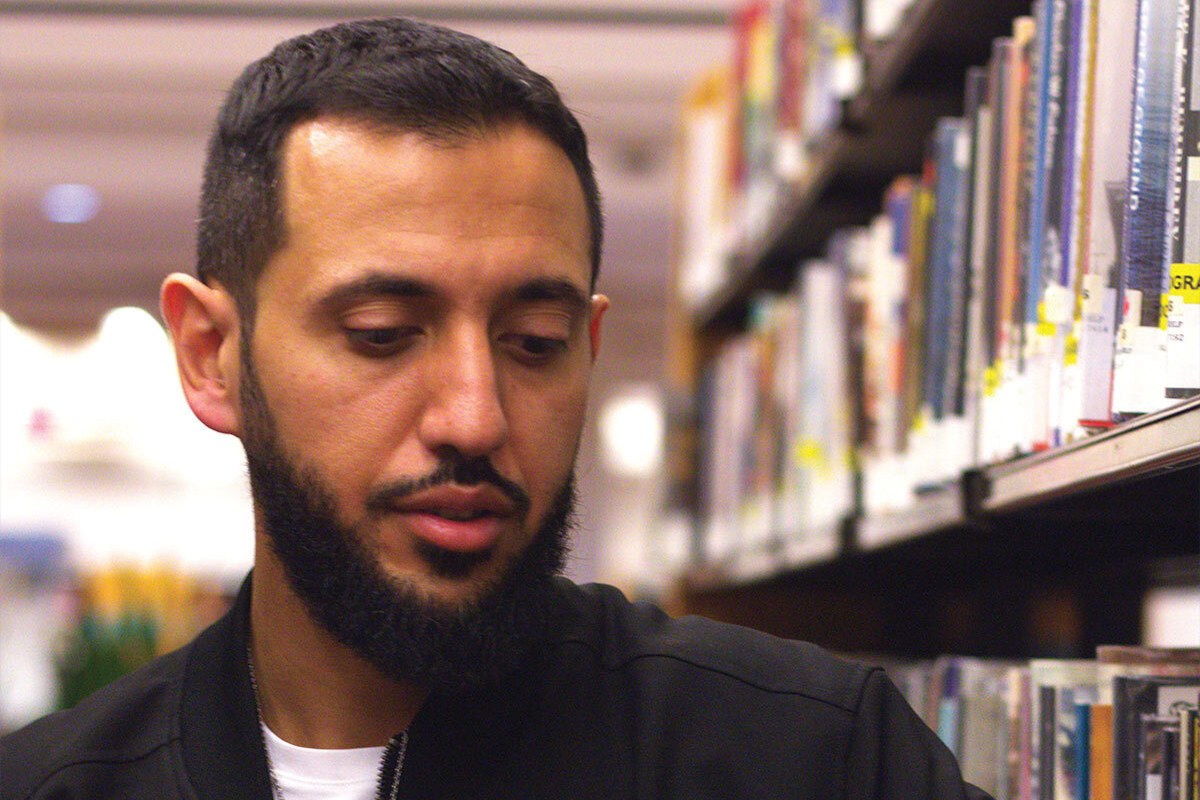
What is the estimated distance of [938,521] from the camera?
4.66 feet

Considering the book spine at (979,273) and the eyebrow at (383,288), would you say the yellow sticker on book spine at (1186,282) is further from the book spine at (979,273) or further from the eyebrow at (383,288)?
the eyebrow at (383,288)

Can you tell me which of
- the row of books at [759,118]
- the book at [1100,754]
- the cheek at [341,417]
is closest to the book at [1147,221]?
the book at [1100,754]

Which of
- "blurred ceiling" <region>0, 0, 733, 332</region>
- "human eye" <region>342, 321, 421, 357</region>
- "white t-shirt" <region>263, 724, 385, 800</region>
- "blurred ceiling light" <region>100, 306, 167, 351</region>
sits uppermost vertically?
"blurred ceiling" <region>0, 0, 733, 332</region>

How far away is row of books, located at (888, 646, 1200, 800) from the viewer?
100 centimetres

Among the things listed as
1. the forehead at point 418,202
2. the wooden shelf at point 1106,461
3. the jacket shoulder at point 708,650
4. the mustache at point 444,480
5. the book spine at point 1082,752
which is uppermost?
the forehead at point 418,202

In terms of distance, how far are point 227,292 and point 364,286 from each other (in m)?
0.20

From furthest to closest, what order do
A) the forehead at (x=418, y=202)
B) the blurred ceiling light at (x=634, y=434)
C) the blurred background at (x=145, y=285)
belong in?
the blurred ceiling light at (x=634, y=434) → the blurred background at (x=145, y=285) → the forehead at (x=418, y=202)

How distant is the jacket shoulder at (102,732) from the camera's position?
1.17 metres

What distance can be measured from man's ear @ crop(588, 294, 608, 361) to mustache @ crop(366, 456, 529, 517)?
21cm

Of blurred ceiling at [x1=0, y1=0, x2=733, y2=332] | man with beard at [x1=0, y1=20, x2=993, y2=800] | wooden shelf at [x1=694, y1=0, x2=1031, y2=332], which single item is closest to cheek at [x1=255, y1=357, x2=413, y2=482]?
man with beard at [x1=0, y1=20, x2=993, y2=800]

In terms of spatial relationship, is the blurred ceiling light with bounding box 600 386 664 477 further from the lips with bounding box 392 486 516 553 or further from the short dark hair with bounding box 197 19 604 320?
the lips with bounding box 392 486 516 553

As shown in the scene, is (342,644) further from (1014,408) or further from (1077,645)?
(1077,645)

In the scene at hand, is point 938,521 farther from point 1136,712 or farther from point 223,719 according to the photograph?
point 223,719

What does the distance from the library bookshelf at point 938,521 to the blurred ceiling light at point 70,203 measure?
12.5ft
